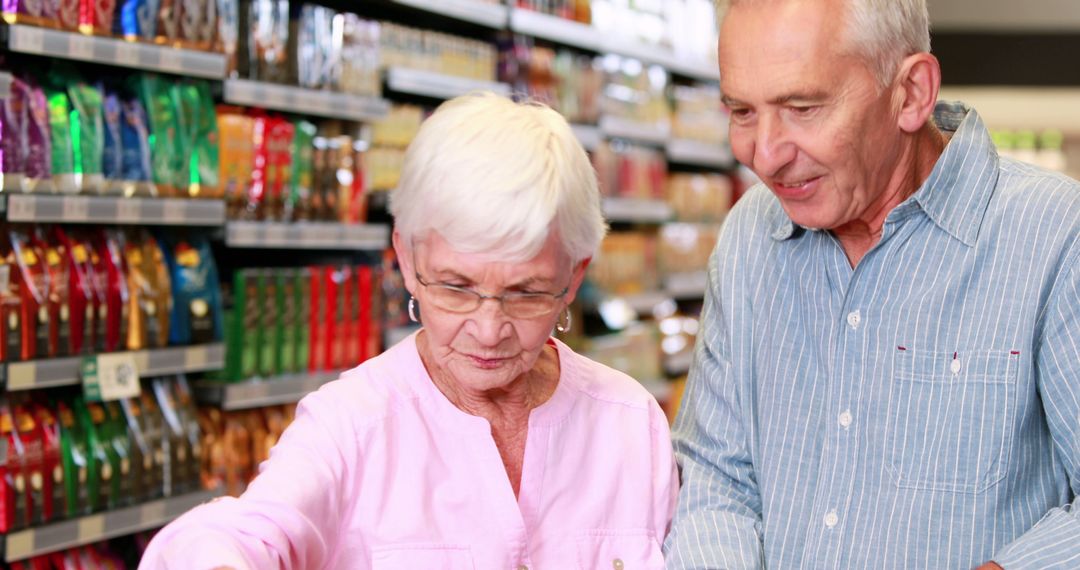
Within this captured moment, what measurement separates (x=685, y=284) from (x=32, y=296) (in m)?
4.34

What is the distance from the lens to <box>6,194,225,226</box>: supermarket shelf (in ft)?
10.7

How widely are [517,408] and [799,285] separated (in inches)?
19.4

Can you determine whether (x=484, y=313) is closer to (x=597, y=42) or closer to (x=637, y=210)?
(x=597, y=42)

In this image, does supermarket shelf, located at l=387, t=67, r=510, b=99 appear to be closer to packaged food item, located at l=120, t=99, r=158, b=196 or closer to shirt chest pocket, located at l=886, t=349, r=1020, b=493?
packaged food item, located at l=120, t=99, r=158, b=196

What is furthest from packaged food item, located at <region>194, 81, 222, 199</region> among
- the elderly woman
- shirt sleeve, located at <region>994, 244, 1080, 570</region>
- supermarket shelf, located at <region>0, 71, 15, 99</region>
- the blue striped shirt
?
shirt sleeve, located at <region>994, 244, 1080, 570</region>

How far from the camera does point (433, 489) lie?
1.72 metres

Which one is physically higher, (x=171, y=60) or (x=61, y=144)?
(x=171, y=60)

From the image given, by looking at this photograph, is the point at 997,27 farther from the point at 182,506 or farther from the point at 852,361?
the point at 852,361

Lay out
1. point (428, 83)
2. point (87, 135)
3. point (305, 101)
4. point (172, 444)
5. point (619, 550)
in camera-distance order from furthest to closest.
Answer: point (428, 83) < point (305, 101) < point (172, 444) < point (87, 135) < point (619, 550)

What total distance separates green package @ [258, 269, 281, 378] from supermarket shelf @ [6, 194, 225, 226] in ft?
1.04

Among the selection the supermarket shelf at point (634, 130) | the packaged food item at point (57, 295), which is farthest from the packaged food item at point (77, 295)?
the supermarket shelf at point (634, 130)

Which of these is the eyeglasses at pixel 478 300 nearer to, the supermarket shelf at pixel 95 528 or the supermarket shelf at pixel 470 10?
the supermarket shelf at pixel 95 528

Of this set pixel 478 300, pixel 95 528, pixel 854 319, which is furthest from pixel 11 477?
pixel 854 319

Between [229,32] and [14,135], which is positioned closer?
[14,135]
